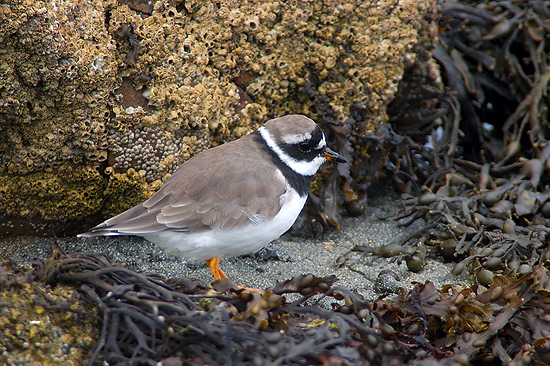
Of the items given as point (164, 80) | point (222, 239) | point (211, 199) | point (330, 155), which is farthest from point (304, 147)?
A: point (164, 80)

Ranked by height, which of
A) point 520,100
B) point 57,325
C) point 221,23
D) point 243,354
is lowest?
point 243,354

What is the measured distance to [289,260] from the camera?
427 centimetres

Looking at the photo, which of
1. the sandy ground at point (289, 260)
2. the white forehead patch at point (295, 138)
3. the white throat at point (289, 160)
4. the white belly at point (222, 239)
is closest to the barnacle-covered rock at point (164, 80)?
the sandy ground at point (289, 260)

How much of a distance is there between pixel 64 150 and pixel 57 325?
162 cm

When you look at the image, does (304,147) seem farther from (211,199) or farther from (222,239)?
(222,239)

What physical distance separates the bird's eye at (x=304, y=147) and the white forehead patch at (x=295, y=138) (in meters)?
0.03

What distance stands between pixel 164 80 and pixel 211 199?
3.24ft

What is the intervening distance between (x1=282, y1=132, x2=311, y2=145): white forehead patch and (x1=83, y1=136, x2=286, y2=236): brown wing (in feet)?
0.80

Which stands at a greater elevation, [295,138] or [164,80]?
[164,80]

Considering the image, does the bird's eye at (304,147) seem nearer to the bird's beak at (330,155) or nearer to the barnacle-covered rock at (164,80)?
the bird's beak at (330,155)

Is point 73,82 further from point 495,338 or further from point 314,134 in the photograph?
point 495,338

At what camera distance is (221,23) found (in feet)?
13.6

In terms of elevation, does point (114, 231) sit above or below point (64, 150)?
below

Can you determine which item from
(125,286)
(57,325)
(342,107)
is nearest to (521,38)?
(342,107)
